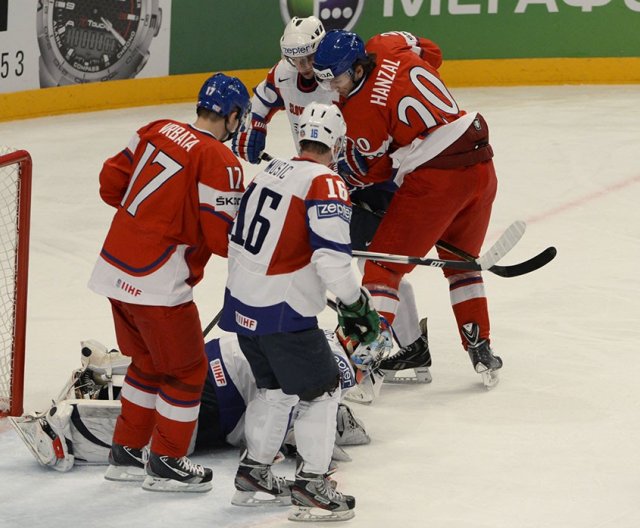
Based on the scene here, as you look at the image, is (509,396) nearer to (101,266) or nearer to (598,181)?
(101,266)

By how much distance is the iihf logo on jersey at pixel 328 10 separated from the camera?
8.63 meters

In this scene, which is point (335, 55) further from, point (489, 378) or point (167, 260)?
point (489, 378)

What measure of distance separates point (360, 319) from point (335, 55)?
1094mm

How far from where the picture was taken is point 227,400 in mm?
3662

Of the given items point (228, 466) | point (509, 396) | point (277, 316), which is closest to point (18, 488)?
point (228, 466)

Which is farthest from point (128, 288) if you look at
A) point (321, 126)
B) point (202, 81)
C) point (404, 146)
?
point (202, 81)

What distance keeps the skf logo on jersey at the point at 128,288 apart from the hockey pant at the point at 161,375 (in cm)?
4

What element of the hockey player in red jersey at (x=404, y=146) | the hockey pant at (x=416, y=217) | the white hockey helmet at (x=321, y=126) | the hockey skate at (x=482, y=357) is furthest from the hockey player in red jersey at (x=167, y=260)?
→ the hockey skate at (x=482, y=357)

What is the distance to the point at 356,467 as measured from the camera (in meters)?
3.71

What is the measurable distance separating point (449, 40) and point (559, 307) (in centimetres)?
439

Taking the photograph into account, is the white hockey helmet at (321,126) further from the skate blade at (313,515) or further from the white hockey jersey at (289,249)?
the skate blade at (313,515)

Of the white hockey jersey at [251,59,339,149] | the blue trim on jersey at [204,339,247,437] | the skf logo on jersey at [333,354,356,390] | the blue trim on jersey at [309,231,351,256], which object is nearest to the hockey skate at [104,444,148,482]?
the blue trim on jersey at [204,339,247,437]

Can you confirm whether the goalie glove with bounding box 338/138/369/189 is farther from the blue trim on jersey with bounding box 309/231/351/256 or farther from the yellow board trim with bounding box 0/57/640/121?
the yellow board trim with bounding box 0/57/640/121

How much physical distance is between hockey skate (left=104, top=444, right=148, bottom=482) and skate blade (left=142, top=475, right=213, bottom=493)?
53 millimetres
